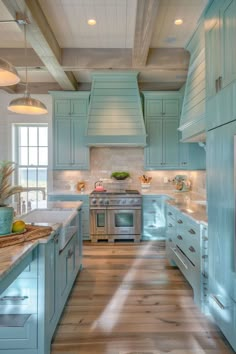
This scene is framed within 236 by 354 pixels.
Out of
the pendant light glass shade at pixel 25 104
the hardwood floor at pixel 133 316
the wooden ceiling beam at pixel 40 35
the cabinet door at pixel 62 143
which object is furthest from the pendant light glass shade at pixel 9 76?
the cabinet door at pixel 62 143

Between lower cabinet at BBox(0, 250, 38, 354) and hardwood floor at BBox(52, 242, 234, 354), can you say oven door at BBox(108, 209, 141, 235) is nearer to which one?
hardwood floor at BBox(52, 242, 234, 354)

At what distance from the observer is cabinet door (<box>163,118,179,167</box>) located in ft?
16.4

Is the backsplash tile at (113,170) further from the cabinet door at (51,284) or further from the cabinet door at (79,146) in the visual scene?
the cabinet door at (51,284)

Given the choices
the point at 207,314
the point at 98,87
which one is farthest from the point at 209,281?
the point at 98,87

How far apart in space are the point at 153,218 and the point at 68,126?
250 cm

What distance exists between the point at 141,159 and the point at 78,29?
287 cm

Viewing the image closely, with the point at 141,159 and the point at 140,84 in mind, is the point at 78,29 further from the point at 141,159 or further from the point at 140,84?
the point at 141,159

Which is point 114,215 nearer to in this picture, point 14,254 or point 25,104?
point 25,104

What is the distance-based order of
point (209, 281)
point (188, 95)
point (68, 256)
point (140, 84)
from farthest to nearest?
point (140, 84), point (188, 95), point (68, 256), point (209, 281)

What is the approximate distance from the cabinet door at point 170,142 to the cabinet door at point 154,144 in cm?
9

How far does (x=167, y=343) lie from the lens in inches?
77.0

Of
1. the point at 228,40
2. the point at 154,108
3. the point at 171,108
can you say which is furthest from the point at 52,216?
the point at 171,108

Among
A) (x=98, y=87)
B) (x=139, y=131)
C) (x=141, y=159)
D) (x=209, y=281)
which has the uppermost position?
(x=98, y=87)

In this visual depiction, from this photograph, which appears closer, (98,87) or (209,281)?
(209,281)
